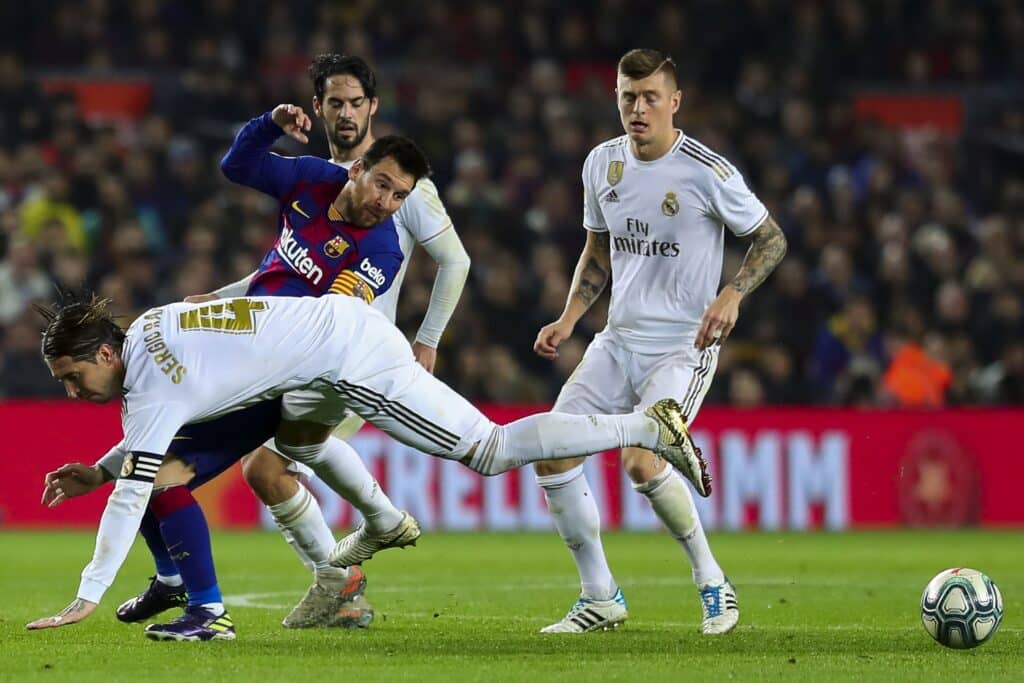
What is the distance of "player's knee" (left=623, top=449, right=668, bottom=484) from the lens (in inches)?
310

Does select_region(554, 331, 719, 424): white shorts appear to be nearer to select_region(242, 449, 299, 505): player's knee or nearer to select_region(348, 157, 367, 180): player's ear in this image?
select_region(242, 449, 299, 505): player's knee

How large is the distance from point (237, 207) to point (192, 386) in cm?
1054

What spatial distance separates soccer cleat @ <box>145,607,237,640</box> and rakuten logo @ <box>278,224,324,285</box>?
1.46m

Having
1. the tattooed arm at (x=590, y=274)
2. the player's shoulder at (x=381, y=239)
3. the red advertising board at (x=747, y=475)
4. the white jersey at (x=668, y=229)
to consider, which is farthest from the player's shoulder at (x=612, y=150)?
the red advertising board at (x=747, y=475)

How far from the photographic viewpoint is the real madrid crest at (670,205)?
7992mm

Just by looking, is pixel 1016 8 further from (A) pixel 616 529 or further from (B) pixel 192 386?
(B) pixel 192 386

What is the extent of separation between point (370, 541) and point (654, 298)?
1679 mm

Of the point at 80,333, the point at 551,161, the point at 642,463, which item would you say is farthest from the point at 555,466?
the point at 551,161

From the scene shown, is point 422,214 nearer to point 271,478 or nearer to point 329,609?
point 271,478

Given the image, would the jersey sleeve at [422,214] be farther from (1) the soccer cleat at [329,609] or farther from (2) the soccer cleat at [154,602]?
(2) the soccer cleat at [154,602]

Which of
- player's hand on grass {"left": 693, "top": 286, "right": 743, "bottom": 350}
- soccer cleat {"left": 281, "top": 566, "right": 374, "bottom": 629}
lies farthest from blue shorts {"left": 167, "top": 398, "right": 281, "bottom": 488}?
player's hand on grass {"left": 693, "top": 286, "right": 743, "bottom": 350}

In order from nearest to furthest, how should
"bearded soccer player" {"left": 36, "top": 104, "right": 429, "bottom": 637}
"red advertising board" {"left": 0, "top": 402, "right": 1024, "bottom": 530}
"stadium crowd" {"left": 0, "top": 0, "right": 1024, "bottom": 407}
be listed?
1. "bearded soccer player" {"left": 36, "top": 104, "right": 429, "bottom": 637}
2. "red advertising board" {"left": 0, "top": 402, "right": 1024, "bottom": 530}
3. "stadium crowd" {"left": 0, "top": 0, "right": 1024, "bottom": 407}

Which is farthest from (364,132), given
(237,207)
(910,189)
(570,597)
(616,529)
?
(910,189)

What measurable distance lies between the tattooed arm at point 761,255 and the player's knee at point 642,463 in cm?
83
